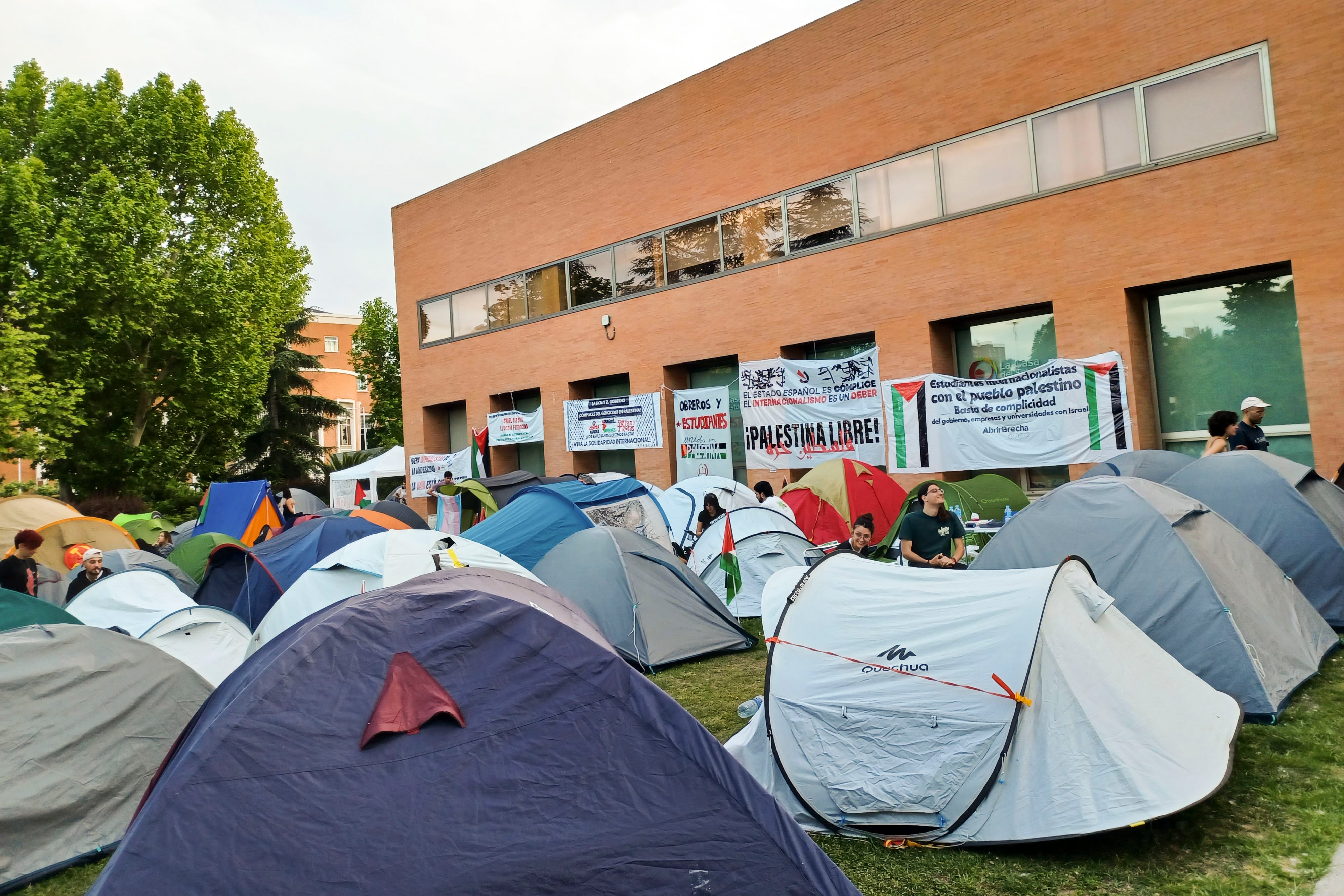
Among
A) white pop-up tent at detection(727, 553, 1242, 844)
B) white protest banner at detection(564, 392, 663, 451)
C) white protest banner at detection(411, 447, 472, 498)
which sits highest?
white protest banner at detection(564, 392, 663, 451)

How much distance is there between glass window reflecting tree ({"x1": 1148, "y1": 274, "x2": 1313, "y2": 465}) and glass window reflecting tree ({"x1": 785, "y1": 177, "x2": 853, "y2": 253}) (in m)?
5.40

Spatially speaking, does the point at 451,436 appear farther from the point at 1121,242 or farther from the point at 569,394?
the point at 1121,242

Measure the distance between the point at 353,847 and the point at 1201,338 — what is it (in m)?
13.5

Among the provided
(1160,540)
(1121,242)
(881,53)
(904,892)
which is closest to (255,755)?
(904,892)

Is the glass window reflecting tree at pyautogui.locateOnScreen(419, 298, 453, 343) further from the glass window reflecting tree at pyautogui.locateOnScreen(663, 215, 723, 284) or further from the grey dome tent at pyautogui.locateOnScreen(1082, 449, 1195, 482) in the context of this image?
the grey dome tent at pyautogui.locateOnScreen(1082, 449, 1195, 482)

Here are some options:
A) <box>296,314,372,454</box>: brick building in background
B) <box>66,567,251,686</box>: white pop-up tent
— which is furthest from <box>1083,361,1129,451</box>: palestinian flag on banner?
<box>296,314,372,454</box>: brick building in background

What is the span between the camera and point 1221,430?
8.78m

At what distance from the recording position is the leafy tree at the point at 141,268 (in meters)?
21.6

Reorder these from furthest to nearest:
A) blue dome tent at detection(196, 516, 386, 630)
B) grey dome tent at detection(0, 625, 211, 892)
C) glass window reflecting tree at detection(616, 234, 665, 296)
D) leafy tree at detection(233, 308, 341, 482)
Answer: leafy tree at detection(233, 308, 341, 482) < glass window reflecting tree at detection(616, 234, 665, 296) < blue dome tent at detection(196, 516, 386, 630) < grey dome tent at detection(0, 625, 211, 892)

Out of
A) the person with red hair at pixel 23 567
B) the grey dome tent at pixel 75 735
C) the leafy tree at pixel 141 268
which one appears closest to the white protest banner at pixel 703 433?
the person with red hair at pixel 23 567

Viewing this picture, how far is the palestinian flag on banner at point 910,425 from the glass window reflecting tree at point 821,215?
352 cm

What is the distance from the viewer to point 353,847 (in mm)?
3061

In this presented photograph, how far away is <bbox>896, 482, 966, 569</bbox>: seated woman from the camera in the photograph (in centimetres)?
725

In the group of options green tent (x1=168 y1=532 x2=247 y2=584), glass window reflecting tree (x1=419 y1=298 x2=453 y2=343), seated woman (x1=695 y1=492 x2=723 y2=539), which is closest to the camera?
seated woman (x1=695 y1=492 x2=723 y2=539)
